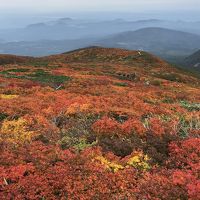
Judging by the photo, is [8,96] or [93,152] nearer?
[93,152]

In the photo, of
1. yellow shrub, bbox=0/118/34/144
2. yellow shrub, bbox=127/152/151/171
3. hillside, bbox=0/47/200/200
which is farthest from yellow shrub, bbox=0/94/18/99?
yellow shrub, bbox=127/152/151/171

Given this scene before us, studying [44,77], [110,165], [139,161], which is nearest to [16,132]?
[110,165]

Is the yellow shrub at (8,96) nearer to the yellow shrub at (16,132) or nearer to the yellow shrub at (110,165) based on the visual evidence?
the yellow shrub at (16,132)

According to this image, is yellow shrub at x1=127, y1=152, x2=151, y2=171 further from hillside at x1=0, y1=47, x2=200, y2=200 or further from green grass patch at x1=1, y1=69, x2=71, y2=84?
green grass patch at x1=1, y1=69, x2=71, y2=84

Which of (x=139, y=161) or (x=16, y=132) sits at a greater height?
(x=16, y=132)

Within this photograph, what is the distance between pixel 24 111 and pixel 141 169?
947cm

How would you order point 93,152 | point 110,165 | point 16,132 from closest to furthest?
1. point 110,165
2. point 93,152
3. point 16,132

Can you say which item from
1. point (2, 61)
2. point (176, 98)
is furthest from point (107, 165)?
point (2, 61)

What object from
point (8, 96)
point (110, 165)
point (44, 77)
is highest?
point (8, 96)

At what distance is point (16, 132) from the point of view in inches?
645

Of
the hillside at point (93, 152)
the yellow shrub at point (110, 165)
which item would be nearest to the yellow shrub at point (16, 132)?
the hillside at point (93, 152)

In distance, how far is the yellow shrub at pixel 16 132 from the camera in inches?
610

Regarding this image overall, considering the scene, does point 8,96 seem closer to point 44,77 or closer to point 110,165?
point 110,165

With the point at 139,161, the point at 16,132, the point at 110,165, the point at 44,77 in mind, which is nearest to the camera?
the point at 110,165
